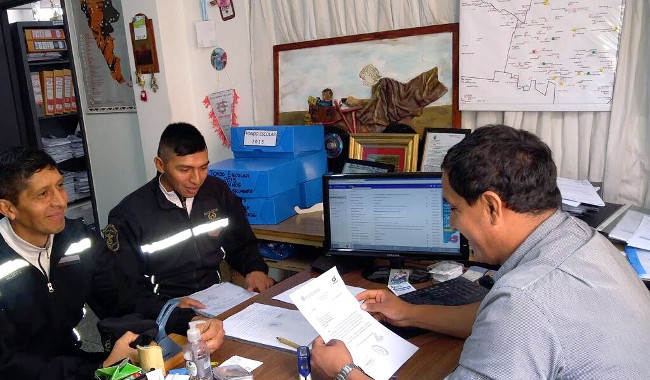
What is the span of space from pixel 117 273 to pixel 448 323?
1194mm

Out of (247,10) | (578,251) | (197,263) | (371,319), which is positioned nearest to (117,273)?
(197,263)

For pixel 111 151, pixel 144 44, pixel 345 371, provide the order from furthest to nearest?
pixel 111 151 → pixel 144 44 → pixel 345 371

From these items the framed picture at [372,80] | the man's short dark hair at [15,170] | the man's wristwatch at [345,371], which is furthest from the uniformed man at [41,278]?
the framed picture at [372,80]

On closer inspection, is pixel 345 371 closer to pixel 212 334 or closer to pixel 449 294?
pixel 212 334

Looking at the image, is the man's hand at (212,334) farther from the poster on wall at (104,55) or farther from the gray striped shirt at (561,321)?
the poster on wall at (104,55)

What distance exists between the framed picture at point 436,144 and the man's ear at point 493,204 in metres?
1.50

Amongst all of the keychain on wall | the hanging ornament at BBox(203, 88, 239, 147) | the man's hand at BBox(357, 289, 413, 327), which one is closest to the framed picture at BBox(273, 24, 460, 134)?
the hanging ornament at BBox(203, 88, 239, 147)

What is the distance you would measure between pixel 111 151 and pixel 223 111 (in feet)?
3.31

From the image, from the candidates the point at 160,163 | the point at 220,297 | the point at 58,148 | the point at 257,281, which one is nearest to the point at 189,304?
the point at 220,297

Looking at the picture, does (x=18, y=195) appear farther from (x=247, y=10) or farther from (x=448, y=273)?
(x=247, y=10)

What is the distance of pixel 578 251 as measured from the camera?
94cm

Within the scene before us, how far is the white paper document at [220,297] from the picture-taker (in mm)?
1918

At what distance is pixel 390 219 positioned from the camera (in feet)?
5.99

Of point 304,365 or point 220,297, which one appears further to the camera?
point 220,297
